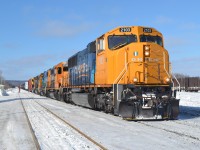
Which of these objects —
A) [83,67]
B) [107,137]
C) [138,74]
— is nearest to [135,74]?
[138,74]

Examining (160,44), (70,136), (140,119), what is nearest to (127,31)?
(160,44)

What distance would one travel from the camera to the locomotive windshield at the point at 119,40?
1427 centimetres

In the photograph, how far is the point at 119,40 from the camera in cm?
1453

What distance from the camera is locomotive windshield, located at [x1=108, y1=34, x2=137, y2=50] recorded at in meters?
14.3

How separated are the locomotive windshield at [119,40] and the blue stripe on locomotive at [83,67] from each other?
273 cm

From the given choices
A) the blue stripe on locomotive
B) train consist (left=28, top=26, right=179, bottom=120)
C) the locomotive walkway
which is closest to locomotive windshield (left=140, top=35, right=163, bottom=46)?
train consist (left=28, top=26, right=179, bottom=120)

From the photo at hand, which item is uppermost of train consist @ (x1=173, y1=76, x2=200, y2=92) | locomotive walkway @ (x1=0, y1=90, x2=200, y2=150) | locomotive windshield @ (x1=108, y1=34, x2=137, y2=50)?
locomotive windshield @ (x1=108, y1=34, x2=137, y2=50)

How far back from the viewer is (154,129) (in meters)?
10.3

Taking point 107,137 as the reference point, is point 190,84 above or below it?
above

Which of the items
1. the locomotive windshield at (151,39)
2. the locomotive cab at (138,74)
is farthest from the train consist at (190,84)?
the locomotive cab at (138,74)

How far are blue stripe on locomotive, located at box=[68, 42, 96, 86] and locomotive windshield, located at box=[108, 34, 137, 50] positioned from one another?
2727 mm

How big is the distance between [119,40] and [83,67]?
665 centimetres

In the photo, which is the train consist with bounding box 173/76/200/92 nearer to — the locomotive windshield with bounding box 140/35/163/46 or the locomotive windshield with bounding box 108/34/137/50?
the locomotive windshield with bounding box 140/35/163/46

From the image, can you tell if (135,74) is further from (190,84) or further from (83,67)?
(190,84)
